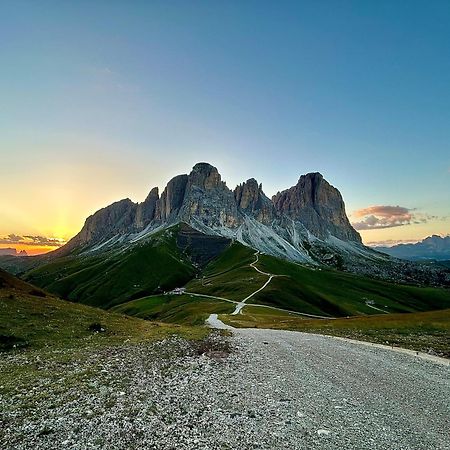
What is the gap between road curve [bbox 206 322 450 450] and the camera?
48.2ft

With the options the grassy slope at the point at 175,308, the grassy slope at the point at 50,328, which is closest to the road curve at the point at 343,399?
the grassy slope at the point at 50,328

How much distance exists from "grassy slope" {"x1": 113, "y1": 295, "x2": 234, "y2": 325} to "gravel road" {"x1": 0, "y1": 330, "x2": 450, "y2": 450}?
9388cm

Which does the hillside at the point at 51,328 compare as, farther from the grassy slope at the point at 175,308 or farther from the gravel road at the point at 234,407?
the grassy slope at the point at 175,308

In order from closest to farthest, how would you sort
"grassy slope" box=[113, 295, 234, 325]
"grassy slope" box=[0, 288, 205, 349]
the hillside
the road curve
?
1. the road curve
2. the hillside
3. "grassy slope" box=[0, 288, 205, 349]
4. "grassy slope" box=[113, 295, 234, 325]

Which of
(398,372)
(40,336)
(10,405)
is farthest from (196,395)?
(40,336)

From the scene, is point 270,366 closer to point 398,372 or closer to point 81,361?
point 398,372

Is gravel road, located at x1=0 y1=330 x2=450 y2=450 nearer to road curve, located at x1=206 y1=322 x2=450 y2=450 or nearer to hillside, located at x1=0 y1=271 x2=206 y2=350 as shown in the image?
road curve, located at x1=206 y1=322 x2=450 y2=450

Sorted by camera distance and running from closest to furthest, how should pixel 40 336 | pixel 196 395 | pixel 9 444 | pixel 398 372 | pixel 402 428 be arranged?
pixel 9 444 → pixel 402 428 → pixel 196 395 → pixel 398 372 → pixel 40 336

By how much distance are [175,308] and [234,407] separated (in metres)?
137

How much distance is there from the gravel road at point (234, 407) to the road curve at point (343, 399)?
2.2 inches

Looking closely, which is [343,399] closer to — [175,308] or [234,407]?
[234,407]

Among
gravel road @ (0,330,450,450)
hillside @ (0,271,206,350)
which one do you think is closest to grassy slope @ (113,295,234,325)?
hillside @ (0,271,206,350)

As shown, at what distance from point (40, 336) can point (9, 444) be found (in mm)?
23926

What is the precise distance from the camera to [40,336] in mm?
35156
